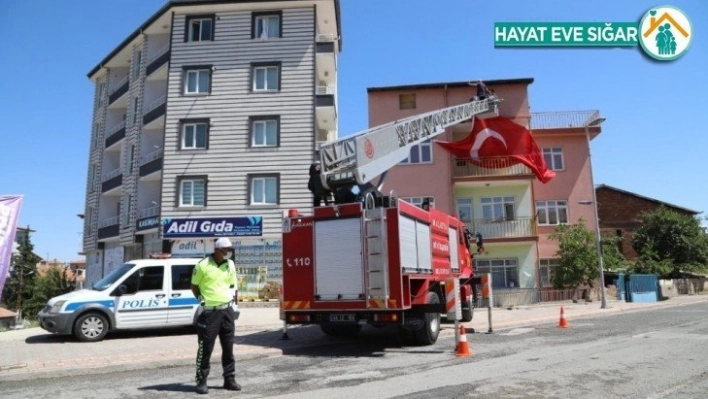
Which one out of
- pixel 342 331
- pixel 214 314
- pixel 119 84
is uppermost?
pixel 119 84

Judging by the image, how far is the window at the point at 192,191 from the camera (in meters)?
27.8

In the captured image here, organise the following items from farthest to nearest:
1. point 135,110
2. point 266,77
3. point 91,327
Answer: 1. point 135,110
2. point 266,77
3. point 91,327

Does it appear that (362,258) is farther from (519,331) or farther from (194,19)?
(194,19)

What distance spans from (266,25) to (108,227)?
54.1 ft

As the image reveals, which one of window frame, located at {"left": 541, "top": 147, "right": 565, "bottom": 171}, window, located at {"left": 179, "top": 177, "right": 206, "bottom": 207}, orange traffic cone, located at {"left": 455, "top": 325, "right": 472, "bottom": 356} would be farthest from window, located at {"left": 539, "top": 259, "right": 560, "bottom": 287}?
orange traffic cone, located at {"left": 455, "top": 325, "right": 472, "bottom": 356}

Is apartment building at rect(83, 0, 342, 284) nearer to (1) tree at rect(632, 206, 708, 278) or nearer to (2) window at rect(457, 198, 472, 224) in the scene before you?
(2) window at rect(457, 198, 472, 224)

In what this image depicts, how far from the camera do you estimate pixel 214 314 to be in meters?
6.84

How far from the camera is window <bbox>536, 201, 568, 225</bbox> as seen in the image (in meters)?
31.2

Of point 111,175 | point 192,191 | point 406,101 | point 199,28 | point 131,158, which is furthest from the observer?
point 111,175

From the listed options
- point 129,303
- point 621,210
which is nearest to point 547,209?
point 621,210

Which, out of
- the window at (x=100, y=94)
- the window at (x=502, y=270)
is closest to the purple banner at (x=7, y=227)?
the window at (x=502, y=270)

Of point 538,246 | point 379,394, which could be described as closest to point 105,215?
point 538,246

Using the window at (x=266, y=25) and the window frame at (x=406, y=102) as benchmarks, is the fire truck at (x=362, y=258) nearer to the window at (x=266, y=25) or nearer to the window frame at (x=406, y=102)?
the window at (x=266, y=25)

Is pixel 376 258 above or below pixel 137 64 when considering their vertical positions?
below
